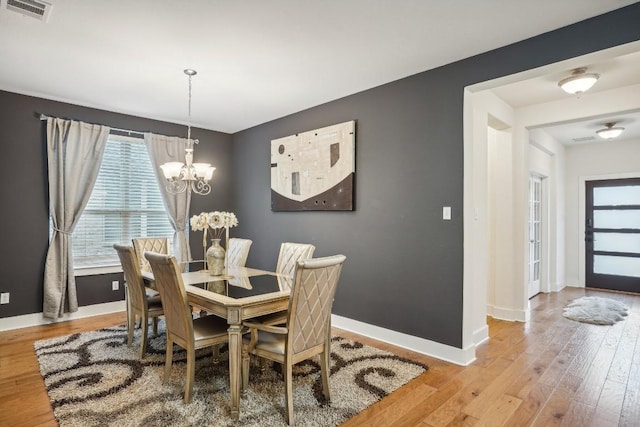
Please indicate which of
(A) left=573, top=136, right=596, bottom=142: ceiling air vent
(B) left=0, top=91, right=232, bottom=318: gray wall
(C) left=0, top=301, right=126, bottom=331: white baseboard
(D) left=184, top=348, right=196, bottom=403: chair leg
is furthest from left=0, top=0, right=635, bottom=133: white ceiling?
(A) left=573, top=136, right=596, bottom=142: ceiling air vent

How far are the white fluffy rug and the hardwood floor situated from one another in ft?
1.19

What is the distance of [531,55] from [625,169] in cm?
500

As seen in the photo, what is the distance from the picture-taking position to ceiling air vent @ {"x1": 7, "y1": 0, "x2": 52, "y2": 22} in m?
2.19

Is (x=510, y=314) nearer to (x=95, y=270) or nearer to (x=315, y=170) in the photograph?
(x=315, y=170)

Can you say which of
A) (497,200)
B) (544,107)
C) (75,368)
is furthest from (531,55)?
(75,368)

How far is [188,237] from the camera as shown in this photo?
5.13m

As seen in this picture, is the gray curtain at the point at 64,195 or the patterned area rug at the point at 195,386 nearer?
the patterned area rug at the point at 195,386

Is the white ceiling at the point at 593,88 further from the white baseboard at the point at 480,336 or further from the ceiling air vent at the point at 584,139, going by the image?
the white baseboard at the point at 480,336

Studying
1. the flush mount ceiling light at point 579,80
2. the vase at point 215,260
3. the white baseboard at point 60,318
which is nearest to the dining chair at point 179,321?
the vase at point 215,260

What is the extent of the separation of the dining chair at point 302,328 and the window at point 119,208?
312cm

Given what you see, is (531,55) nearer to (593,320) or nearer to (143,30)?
(143,30)

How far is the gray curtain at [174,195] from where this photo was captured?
15.7ft

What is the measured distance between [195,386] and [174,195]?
3.10m

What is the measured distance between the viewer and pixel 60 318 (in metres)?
4.07
